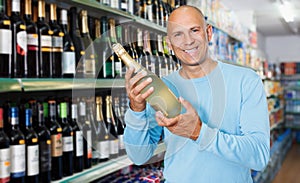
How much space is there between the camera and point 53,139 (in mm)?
1493

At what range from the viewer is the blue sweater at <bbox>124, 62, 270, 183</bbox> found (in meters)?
1.08

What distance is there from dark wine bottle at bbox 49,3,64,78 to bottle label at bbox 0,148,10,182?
418 millimetres

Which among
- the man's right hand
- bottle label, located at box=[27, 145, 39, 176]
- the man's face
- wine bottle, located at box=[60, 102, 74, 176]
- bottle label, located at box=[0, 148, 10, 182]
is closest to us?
the man's right hand

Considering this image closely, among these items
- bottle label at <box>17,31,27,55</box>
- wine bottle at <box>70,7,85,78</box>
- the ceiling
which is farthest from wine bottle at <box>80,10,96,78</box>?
the ceiling

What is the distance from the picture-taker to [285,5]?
202 inches

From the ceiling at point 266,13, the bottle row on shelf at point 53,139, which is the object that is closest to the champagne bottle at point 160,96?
the bottle row on shelf at point 53,139

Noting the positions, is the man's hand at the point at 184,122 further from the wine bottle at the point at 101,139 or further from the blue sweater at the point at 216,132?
the wine bottle at the point at 101,139

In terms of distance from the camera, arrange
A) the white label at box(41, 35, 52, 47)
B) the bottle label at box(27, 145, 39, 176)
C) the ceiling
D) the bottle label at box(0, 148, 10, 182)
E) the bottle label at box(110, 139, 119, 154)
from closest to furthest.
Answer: the bottle label at box(0, 148, 10, 182), the bottle label at box(27, 145, 39, 176), the white label at box(41, 35, 52, 47), the bottle label at box(110, 139, 119, 154), the ceiling

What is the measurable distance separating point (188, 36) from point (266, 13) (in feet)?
19.7

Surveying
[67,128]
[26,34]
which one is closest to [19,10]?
[26,34]

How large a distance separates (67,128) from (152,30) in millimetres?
879

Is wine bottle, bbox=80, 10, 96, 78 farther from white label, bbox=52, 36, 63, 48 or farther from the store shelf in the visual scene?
the store shelf

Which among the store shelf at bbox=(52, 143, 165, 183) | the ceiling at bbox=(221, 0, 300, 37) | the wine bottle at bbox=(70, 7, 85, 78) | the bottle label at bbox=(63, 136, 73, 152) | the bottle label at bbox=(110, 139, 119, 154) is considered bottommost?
the store shelf at bbox=(52, 143, 165, 183)

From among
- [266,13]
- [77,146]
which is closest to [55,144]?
[77,146]
